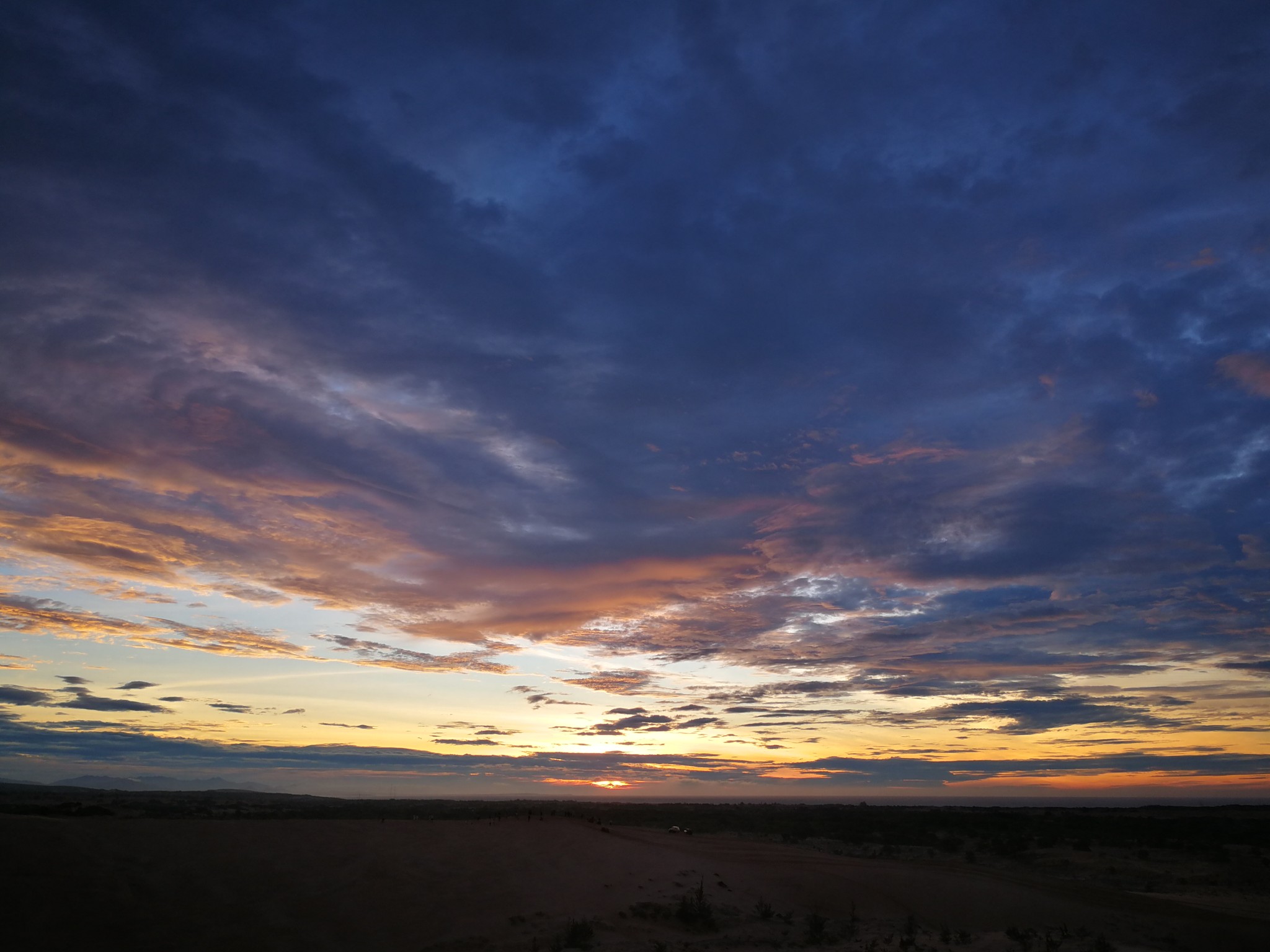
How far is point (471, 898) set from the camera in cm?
1861

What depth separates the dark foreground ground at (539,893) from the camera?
49.5 ft

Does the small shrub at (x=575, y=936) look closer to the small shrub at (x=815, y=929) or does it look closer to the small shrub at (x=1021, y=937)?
the small shrub at (x=815, y=929)

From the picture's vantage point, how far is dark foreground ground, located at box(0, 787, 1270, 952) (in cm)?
1508

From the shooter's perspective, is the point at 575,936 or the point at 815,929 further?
the point at 815,929

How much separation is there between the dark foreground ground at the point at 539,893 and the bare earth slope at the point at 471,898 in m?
0.06

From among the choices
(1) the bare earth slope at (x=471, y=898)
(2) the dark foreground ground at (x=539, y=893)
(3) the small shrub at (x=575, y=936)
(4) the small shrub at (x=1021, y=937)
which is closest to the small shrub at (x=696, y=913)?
(2) the dark foreground ground at (x=539, y=893)

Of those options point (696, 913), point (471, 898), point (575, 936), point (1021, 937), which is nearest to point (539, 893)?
point (471, 898)

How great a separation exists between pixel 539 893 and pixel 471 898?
2100 millimetres

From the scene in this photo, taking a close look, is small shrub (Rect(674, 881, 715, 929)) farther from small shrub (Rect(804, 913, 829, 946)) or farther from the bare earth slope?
small shrub (Rect(804, 913, 829, 946))

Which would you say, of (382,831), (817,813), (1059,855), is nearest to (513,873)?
(382,831)

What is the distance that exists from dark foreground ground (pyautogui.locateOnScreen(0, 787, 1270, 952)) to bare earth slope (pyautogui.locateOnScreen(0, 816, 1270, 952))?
6 cm

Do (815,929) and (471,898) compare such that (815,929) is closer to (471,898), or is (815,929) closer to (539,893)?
(539,893)

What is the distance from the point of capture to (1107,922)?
63.3 ft

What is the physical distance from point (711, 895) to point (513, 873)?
20.0ft
